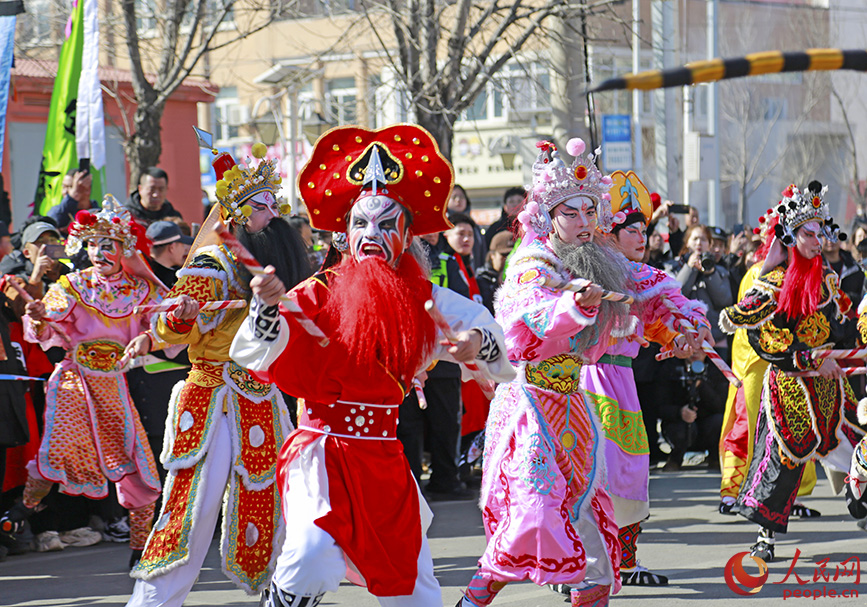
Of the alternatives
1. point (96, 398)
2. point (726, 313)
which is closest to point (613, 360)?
point (726, 313)

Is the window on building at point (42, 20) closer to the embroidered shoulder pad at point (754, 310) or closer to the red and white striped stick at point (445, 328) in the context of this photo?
the embroidered shoulder pad at point (754, 310)

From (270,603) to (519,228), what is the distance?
2436 mm

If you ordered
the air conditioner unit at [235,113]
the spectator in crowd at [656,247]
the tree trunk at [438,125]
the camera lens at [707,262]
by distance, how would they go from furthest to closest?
1. the air conditioner unit at [235,113]
2. the tree trunk at [438,125]
3. the spectator in crowd at [656,247]
4. the camera lens at [707,262]

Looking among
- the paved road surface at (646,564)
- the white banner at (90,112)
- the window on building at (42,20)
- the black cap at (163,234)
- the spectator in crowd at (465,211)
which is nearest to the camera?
the paved road surface at (646,564)

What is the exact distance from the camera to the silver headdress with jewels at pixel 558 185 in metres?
5.07

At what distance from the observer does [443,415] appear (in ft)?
28.6

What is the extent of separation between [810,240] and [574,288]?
253 centimetres

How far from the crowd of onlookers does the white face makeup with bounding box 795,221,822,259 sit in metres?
1.62

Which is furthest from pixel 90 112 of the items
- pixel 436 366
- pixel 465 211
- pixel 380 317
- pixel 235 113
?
pixel 235 113

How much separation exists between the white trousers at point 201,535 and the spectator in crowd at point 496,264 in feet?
15.3

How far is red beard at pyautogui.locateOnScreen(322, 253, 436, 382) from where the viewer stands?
380 centimetres

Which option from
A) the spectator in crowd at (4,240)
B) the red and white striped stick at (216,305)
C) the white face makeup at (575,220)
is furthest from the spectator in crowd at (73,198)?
the white face makeup at (575,220)

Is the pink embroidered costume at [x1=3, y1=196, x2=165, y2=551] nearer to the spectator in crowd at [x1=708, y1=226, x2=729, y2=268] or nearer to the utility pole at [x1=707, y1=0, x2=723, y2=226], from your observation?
the spectator in crowd at [x1=708, y1=226, x2=729, y2=268]

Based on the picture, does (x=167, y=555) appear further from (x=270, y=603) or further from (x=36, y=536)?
(x=36, y=536)
